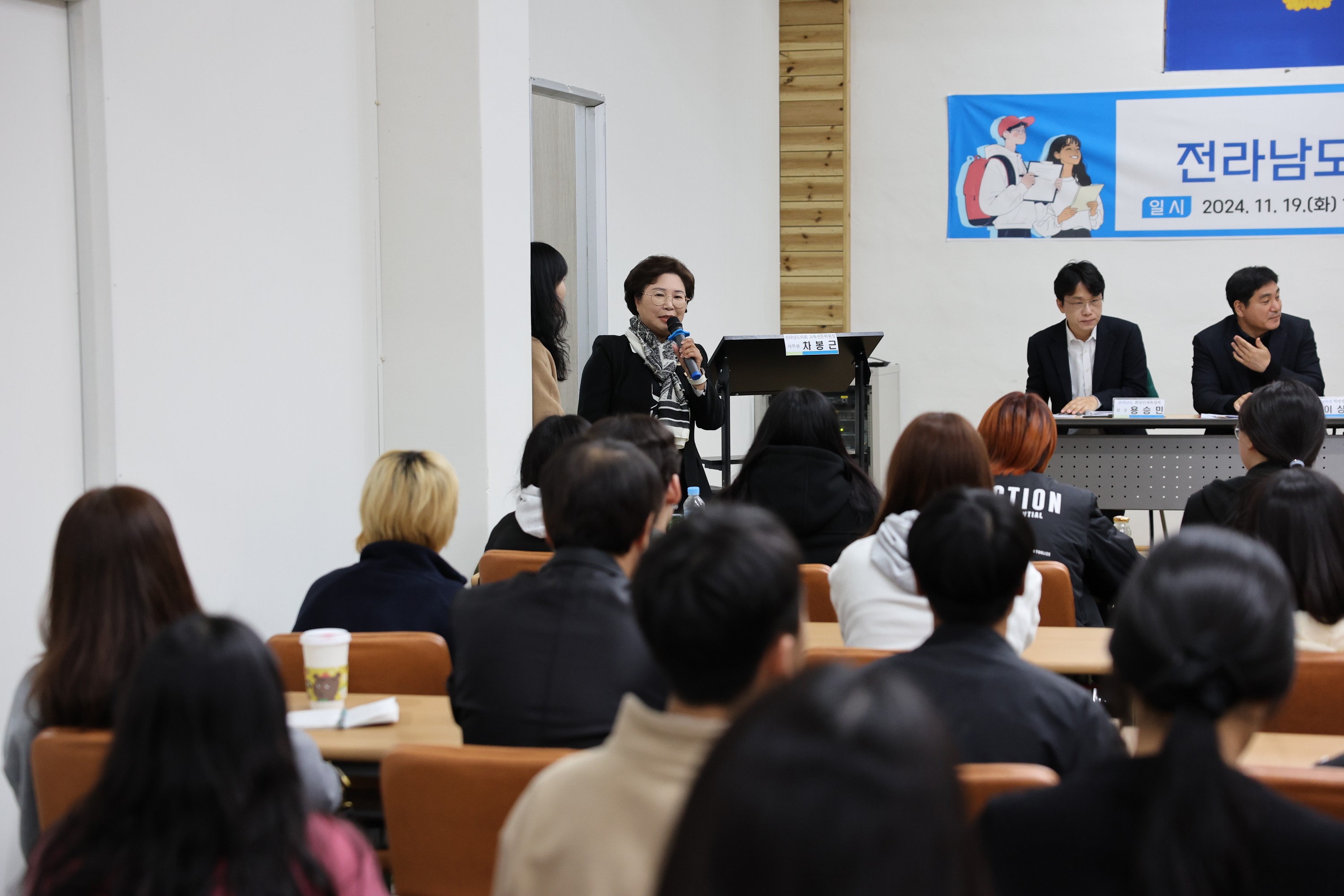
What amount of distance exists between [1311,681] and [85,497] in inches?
75.2

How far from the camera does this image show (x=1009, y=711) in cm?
153

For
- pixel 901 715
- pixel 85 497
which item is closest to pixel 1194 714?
pixel 901 715

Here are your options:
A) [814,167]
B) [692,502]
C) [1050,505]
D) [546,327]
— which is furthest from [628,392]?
[814,167]

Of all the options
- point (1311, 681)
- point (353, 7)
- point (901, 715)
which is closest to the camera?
point (901, 715)

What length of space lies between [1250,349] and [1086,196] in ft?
7.96

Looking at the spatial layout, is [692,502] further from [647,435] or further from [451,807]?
[451,807]

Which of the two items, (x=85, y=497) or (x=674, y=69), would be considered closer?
(x=85, y=497)

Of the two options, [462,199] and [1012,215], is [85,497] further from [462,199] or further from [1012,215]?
[1012,215]

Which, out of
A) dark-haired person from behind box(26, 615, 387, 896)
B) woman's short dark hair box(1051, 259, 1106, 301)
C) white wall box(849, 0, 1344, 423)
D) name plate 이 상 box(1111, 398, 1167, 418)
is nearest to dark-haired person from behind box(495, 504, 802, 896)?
dark-haired person from behind box(26, 615, 387, 896)

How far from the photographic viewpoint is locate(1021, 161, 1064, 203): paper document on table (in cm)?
752

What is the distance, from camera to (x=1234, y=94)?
731cm

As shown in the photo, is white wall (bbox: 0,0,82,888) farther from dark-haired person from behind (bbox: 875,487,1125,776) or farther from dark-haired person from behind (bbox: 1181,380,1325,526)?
dark-haired person from behind (bbox: 1181,380,1325,526)

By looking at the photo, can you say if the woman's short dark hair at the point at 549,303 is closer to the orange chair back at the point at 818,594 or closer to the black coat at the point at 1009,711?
the orange chair back at the point at 818,594

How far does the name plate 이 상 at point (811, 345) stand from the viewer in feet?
14.4
